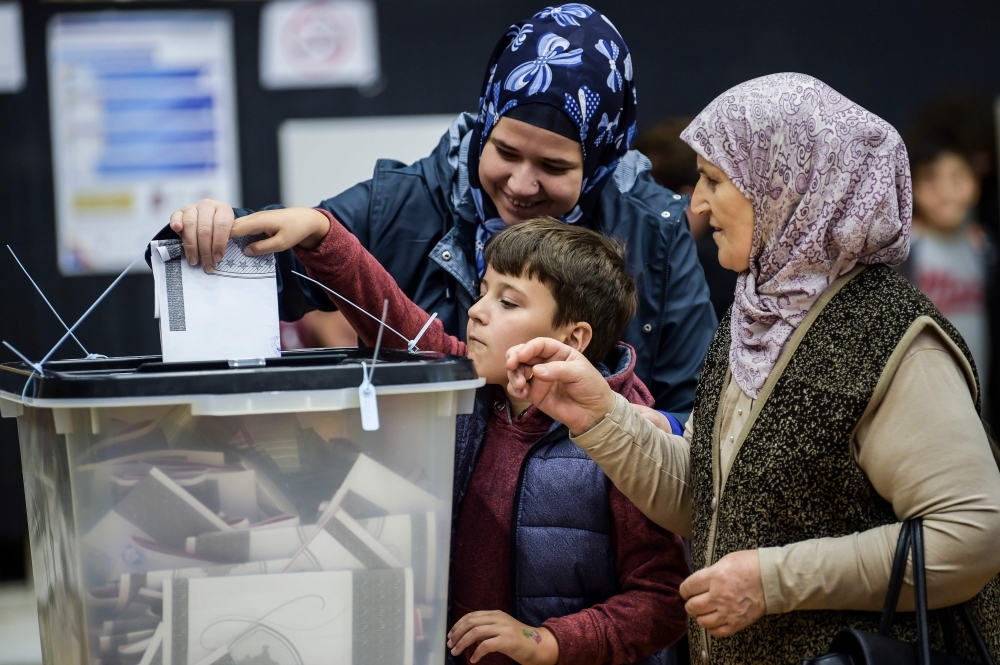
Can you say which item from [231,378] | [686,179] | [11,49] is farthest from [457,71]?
[231,378]

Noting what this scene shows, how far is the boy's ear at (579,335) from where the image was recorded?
1.84 m

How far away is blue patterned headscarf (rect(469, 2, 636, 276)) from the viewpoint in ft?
6.64

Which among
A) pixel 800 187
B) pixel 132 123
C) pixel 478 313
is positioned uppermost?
pixel 800 187

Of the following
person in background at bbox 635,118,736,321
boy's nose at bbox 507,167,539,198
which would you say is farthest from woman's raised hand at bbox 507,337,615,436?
person in background at bbox 635,118,736,321

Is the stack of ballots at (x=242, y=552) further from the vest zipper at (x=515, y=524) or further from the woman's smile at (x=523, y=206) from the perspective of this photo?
the woman's smile at (x=523, y=206)

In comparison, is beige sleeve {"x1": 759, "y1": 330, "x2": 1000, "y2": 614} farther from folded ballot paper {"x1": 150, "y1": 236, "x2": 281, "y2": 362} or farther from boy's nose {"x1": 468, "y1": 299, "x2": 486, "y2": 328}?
folded ballot paper {"x1": 150, "y1": 236, "x2": 281, "y2": 362}

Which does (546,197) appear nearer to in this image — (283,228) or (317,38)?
(283,228)

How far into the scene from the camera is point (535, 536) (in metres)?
1.76

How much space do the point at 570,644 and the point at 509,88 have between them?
1018 mm

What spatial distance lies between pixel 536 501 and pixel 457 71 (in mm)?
2678

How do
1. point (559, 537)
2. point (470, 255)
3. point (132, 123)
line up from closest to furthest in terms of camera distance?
1. point (559, 537)
2. point (470, 255)
3. point (132, 123)

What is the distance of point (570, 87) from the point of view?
2010 millimetres

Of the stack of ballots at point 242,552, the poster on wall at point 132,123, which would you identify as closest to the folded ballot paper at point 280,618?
the stack of ballots at point 242,552

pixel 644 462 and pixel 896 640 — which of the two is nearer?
pixel 896 640
